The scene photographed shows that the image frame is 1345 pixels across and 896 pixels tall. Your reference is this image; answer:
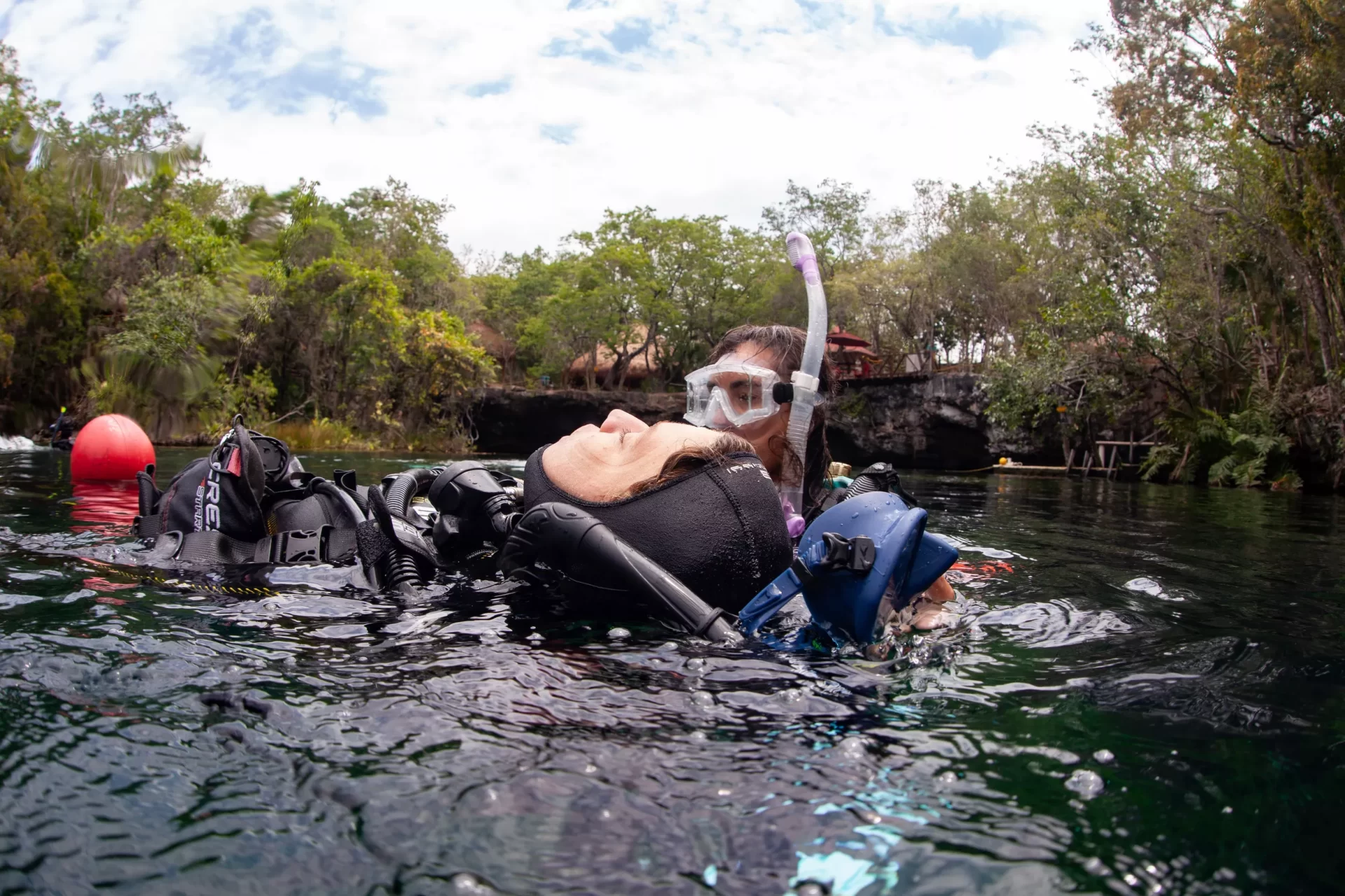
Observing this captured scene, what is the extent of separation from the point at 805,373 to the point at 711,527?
914 millimetres

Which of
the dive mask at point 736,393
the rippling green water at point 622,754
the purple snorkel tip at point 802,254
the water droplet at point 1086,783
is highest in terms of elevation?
the purple snorkel tip at point 802,254

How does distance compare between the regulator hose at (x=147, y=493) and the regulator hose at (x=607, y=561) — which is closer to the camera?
the regulator hose at (x=607, y=561)

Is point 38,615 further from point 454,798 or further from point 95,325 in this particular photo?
point 95,325

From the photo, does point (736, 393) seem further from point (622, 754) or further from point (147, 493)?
point (147, 493)

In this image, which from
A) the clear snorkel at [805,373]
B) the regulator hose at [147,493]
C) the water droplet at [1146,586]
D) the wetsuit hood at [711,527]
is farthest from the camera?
the regulator hose at [147,493]

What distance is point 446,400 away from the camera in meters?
30.8

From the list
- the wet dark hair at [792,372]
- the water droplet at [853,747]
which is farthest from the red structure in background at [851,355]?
the water droplet at [853,747]

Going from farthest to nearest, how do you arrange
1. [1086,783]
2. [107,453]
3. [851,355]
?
[851,355], [107,453], [1086,783]

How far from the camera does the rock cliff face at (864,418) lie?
3003 cm

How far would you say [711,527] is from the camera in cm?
269

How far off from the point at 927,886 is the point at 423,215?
39.8 metres

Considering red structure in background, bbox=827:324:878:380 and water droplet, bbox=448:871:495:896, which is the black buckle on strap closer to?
water droplet, bbox=448:871:495:896

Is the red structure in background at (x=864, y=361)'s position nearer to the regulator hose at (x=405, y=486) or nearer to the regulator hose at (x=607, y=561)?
the regulator hose at (x=405, y=486)

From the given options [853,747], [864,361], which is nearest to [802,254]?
[853,747]
